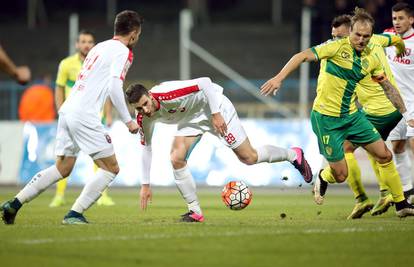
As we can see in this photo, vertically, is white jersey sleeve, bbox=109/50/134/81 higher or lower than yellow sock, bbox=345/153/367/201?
higher

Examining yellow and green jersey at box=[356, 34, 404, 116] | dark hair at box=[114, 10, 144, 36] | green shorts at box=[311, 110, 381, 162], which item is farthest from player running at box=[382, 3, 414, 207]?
dark hair at box=[114, 10, 144, 36]

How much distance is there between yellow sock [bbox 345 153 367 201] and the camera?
1170 centimetres

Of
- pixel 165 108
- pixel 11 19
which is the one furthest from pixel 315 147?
pixel 11 19

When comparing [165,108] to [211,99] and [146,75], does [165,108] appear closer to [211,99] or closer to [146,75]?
[211,99]

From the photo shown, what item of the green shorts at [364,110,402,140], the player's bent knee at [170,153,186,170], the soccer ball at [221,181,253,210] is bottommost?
the soccer ball at [221,181,253,210]

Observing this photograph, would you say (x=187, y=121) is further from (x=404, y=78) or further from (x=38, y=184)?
(x=404, y=78)

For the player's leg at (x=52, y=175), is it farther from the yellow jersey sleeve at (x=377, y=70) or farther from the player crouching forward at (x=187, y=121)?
the yellow jersey sleeve at (x=377, y=70)

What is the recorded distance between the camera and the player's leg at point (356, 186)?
37.2ft

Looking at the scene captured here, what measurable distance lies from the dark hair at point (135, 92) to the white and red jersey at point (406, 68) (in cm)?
398

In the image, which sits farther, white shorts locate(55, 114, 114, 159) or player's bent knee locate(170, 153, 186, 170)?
player's bent knee locate(170, 153, 186, 170)

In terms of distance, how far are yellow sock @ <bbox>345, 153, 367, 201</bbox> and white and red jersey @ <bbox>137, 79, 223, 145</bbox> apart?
2.02m

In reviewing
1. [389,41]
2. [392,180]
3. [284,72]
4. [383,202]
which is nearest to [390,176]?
[392,180]

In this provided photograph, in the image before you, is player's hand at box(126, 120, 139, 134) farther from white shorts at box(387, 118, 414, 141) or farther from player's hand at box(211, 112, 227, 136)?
white shorts at box(387, 118, 414, 141)

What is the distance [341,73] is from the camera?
11016 millimetres
